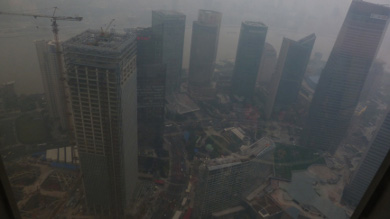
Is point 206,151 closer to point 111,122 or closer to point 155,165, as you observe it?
point 155,165

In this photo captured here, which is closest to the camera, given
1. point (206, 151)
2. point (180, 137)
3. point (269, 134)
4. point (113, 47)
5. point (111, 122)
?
point (113, 47)

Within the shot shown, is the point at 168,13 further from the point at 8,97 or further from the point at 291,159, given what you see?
the point at 291,159

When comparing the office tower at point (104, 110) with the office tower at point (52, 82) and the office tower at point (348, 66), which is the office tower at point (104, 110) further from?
the office tower at point (348, 66)

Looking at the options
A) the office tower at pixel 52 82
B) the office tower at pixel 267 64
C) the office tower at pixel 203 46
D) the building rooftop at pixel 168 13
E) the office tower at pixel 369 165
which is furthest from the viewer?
the office tower at pixel 267 64

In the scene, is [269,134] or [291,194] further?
[269,134]

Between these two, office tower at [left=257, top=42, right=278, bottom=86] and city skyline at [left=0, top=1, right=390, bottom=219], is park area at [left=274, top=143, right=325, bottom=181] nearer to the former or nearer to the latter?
city skyline at [left=0, top=1, right=390, bottom=219]

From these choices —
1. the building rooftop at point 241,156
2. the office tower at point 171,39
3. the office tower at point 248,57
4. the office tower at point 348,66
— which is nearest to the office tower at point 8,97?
the office tower at point 171,39

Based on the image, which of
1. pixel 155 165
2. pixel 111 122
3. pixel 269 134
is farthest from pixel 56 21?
pixel 269 134

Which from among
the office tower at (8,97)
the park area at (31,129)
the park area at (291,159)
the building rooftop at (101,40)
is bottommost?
the park area at (291,159)

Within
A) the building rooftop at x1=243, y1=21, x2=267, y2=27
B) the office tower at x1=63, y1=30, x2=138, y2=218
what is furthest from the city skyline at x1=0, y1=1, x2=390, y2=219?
the building rooftop at x1=243, y1=21, x2=267, y2=27
